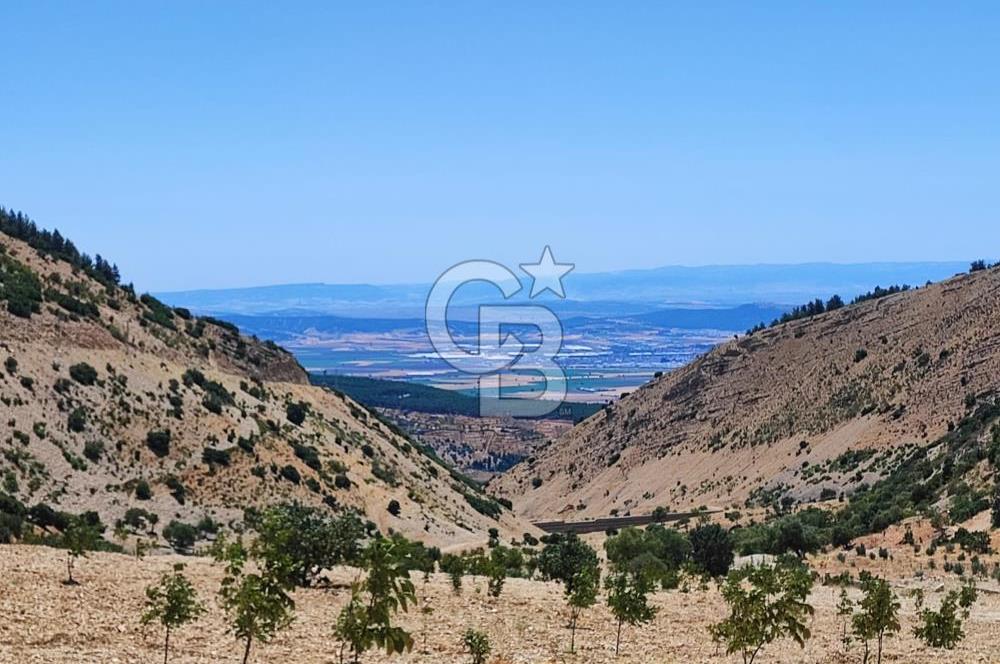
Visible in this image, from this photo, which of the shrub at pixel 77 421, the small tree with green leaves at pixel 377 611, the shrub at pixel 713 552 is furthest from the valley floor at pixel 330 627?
the shrub at pixel 77 421

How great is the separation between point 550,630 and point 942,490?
102 ft

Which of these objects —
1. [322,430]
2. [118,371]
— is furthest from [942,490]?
[118,371]

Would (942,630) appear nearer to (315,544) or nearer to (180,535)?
(315,544)

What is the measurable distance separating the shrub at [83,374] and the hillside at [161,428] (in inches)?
2.9

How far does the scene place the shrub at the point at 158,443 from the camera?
4259cm

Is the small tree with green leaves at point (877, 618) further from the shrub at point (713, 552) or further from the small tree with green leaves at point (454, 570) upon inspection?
the shrub at point (713, 552)

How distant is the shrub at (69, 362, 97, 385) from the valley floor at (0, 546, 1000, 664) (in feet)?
Result: 81.1

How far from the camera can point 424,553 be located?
94.5 feet

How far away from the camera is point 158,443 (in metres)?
42.8

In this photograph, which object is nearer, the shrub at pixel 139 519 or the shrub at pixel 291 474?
the shrub at pixel 139 519

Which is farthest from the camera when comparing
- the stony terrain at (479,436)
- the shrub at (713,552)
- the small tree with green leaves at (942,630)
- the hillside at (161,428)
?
the stony terrain at (479,436)

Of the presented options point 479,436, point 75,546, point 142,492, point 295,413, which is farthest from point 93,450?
point 479,436

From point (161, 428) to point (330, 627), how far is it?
95.4 ft

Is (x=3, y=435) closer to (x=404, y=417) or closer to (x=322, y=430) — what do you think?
(x=322, y=430)
